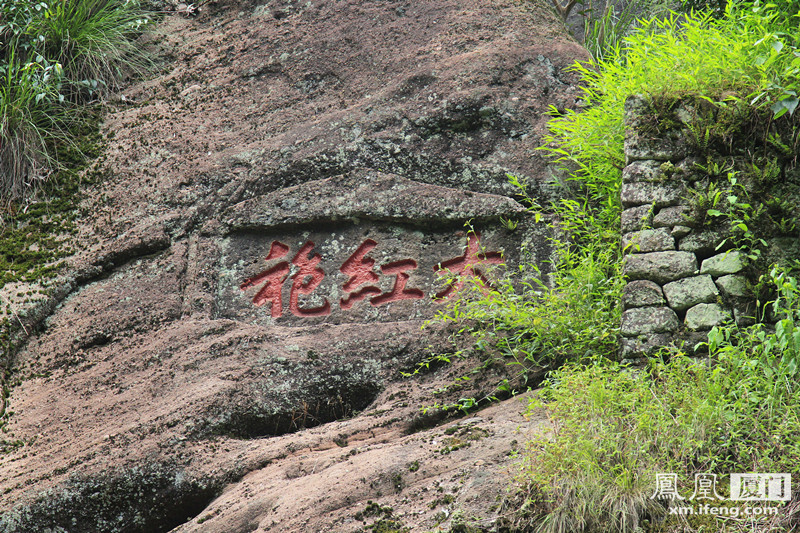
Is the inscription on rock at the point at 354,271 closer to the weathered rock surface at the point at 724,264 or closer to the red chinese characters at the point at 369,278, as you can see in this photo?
the red chinese characters at the point at 369,278

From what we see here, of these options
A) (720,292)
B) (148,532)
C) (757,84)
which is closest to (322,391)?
(148,532)

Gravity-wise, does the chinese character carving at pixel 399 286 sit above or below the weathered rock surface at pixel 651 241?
below

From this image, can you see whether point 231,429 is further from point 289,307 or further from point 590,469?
point 590,469

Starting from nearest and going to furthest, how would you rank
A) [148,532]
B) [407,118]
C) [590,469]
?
[590,469] → [148,532] → [407,118]

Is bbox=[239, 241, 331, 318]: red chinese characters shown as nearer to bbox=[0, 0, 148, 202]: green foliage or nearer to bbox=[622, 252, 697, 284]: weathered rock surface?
bbox=[622, 252, 697, 284]: weathered rock surface

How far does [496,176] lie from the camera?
4977 mm

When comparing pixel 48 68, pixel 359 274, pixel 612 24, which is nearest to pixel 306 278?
pixel 359 274

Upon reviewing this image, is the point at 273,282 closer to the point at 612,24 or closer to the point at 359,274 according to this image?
the point at 359,274

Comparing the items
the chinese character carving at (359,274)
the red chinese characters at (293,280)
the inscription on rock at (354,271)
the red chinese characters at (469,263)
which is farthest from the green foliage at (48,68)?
the red chinese characters at (469,263)

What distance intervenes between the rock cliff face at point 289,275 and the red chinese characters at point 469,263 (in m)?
0.01

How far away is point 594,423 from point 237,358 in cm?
223

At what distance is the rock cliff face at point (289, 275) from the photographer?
159 inches

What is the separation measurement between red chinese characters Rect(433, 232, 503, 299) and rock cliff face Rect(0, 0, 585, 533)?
0.01m

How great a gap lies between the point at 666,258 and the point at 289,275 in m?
2.35
